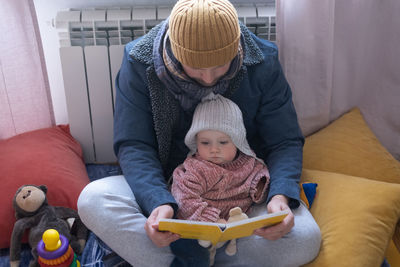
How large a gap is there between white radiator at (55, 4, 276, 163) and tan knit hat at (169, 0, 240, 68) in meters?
0.54

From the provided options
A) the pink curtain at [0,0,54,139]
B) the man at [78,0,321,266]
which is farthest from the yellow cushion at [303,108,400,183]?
the pink curtain at [0,0,54,139]

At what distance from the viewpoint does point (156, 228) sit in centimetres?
112

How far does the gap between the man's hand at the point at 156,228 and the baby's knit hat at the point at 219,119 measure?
26 centimetres

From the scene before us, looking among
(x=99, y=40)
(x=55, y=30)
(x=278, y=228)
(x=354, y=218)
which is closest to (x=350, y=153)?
(x=354, y=218)

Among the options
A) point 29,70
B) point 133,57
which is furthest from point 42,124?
point 133,57

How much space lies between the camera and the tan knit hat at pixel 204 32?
1.06 metres

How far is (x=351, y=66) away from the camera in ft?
5.70

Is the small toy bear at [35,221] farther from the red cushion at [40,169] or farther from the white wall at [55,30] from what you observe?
the white wall at [55,30]

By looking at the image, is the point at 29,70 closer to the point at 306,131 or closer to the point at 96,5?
the point at 96,5

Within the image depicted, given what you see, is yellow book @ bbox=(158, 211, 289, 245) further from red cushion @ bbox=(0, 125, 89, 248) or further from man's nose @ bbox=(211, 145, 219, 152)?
red cushion @ bbox=(0, 125, 89, 248)

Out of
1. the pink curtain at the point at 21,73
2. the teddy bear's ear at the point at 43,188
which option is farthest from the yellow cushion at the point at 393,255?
the pink curtain at the point at 21,73

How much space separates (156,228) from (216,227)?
7.3 inches

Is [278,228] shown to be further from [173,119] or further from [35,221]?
[35,221]

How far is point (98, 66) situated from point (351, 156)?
3.43 feet
